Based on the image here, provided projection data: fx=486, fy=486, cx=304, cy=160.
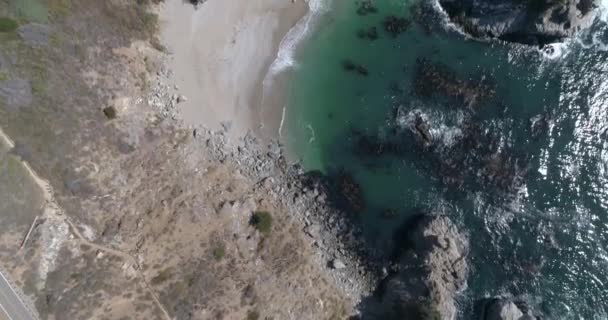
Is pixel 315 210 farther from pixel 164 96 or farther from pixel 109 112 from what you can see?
pixel 109 112

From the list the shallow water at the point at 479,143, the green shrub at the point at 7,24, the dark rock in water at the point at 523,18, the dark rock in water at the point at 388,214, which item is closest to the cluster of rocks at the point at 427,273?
the shallow water at the point at 479,143

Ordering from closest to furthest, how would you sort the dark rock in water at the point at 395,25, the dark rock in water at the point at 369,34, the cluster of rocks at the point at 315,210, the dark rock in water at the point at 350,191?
1. the cluster of rocks at the point at 315,210
2. the dark rock in water at the point at 350,191
3. the dark rock in water at the point at 395,25
4. the dark rock in water at the point at 369,34

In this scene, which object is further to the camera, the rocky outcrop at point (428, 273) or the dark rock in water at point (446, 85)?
the dark rock in water at point (446, 85)

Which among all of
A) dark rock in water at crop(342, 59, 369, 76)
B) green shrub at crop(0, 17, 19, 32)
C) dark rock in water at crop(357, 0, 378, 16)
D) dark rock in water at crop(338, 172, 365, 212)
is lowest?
dark rock in water at crop(338, 172, 365, 212)

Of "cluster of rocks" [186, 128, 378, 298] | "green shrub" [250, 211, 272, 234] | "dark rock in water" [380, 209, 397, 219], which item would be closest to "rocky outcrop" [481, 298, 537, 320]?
"cluster of rocks" [186, 128, 378, 298]

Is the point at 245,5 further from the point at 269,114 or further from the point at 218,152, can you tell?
the point at 218,152

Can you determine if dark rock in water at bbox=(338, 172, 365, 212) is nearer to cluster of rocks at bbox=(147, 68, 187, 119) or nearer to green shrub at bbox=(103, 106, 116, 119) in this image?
cluster of rocks at bbox=(147, 68, 187, 119)

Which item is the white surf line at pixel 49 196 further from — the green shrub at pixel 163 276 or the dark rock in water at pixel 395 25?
the dark rock in water at pixel 395 25
